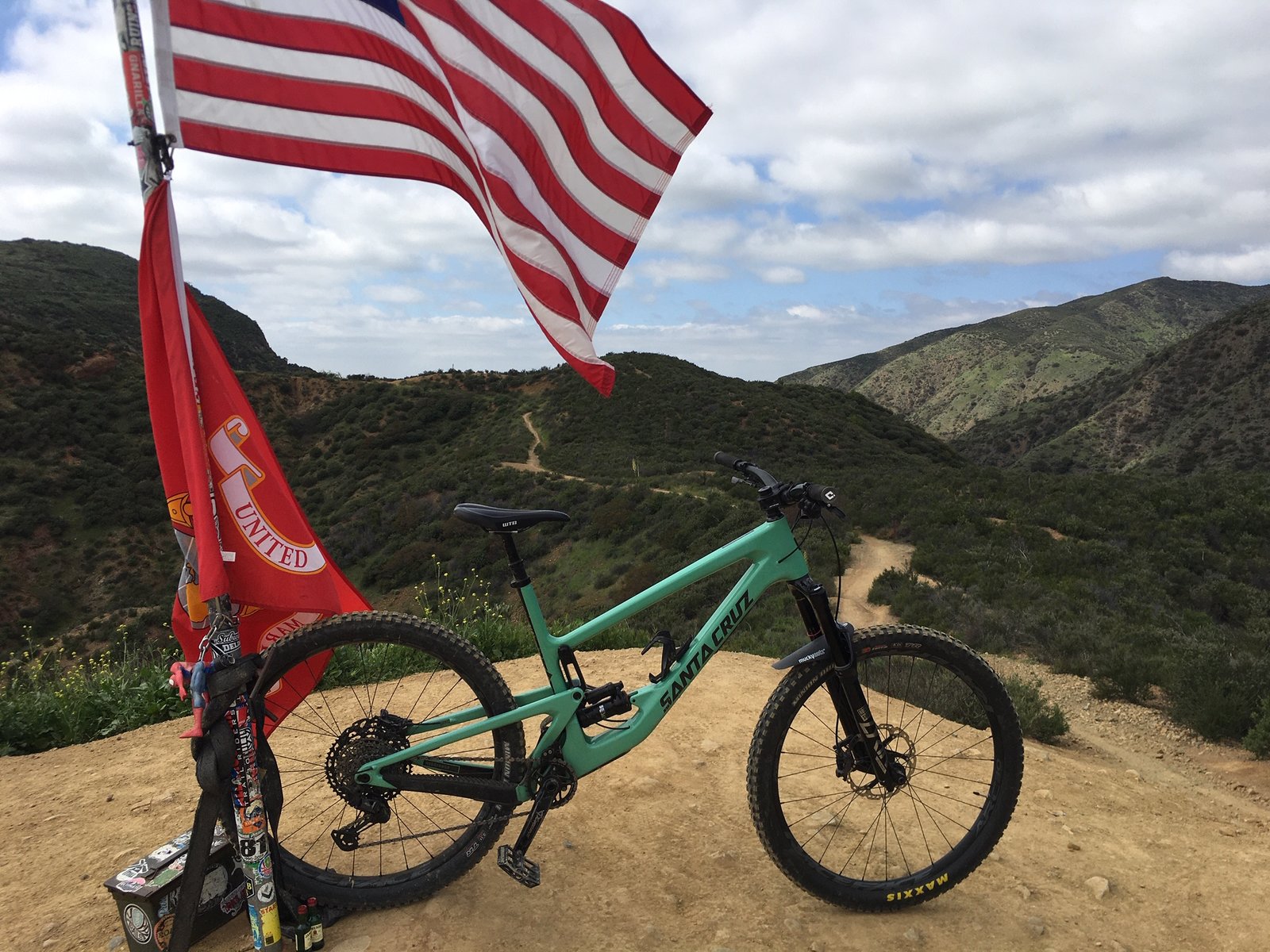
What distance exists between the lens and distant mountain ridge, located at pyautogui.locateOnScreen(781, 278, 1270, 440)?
7769 centimetres

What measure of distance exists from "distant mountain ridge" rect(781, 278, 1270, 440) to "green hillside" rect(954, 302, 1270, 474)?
552 inches

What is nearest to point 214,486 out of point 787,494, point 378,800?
point 378,800

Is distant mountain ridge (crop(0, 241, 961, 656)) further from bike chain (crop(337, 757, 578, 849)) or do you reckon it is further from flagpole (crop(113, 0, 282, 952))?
flagpole (crop(113, 0, 282, 952))

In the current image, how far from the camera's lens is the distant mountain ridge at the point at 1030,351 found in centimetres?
7769

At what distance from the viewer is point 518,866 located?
260 cm

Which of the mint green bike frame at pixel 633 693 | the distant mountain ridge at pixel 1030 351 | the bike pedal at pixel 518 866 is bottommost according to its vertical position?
the bike pedal at pixel 518 866

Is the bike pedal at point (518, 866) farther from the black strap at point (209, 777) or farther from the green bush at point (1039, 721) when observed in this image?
the green bush at point (1039, 721)

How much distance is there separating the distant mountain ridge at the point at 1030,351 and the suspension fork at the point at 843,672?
7290 centimetres

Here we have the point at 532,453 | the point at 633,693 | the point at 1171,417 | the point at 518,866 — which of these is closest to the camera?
the point at 518,866

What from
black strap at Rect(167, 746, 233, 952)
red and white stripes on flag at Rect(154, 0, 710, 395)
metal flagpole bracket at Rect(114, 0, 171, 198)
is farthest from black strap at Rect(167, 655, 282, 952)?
red and white stripes on flag at Rect(154, 0, 710, 395)

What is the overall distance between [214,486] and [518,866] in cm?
167

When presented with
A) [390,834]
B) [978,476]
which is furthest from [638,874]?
[978,476]

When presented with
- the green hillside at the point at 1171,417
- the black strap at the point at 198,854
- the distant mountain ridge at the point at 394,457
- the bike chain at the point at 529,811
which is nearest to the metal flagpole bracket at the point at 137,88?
the black strap at the point at 198,854

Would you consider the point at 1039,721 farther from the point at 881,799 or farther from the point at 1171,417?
the point at 1171,417
